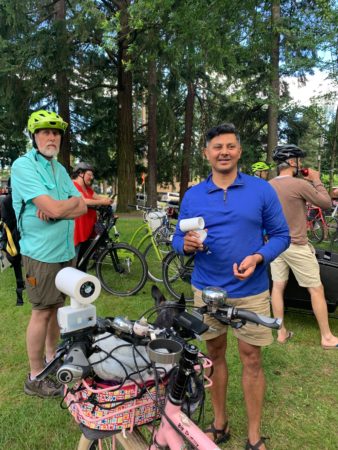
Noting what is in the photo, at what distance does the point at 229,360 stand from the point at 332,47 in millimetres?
7803

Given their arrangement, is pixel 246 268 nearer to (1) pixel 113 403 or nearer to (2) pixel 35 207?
(1) pixel 113 403

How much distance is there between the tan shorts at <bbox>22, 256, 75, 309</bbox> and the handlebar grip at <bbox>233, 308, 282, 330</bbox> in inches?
67.4

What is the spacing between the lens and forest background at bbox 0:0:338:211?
7.52 m

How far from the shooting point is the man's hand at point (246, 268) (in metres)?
2.00

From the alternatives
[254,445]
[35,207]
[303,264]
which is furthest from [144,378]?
[303,264]

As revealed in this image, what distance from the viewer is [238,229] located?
7.08 feet

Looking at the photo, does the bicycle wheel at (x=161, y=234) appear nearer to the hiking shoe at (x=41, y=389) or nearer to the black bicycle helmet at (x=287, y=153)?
the black bicycle helmet at (x=287, y=153)

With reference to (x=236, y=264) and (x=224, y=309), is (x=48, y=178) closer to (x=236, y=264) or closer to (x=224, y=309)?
(x=236, y=264)

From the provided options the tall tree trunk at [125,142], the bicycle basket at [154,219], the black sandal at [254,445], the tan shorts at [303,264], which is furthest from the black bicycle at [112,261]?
the tall tree trunk at [125,142]

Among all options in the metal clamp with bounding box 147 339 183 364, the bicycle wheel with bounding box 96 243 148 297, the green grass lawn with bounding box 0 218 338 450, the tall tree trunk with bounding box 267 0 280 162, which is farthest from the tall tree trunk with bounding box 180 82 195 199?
the metal clamp with bounding box 147 339 183 364

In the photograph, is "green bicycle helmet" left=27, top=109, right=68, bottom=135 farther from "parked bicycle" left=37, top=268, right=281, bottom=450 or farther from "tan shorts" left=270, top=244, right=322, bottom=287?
"tan shorts" left=270, top=244, right=322, bottom=287

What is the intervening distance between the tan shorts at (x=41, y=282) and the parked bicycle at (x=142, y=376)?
4.33ft

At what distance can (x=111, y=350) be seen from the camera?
1560mm

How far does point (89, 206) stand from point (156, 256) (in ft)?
4.71
